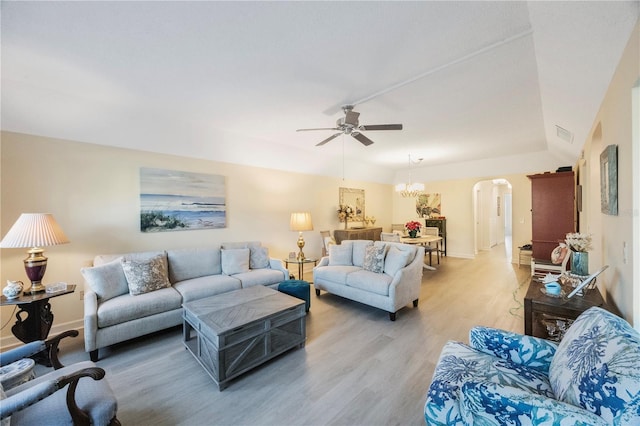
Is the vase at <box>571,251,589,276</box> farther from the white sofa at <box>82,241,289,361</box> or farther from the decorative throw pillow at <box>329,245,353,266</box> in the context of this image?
the white sofa at <box>82,241,289,361</box>

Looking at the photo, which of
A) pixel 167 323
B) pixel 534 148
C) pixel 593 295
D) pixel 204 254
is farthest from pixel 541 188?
pixel 167 323

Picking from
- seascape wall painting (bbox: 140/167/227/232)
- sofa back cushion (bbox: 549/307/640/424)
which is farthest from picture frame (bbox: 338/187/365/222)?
sofa back cushion (bbox: 549/307/640/424)

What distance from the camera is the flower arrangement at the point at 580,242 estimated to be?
231 centimetres

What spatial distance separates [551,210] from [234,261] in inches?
229

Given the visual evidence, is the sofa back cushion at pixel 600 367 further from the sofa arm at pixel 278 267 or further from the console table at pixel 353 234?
the console table at pixel 353 234

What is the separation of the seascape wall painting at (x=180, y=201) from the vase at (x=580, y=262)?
4565mm

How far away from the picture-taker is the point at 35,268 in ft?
7.98

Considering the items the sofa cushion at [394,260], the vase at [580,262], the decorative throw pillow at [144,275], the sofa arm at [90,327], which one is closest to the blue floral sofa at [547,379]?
the vase at [580,262]

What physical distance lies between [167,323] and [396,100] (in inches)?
149

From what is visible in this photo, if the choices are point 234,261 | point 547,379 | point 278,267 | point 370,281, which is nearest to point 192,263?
point 234,261

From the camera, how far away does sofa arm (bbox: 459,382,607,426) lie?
958mm

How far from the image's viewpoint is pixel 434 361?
92.8 inches

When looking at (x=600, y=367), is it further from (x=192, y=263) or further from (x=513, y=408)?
(x=192, y=263)

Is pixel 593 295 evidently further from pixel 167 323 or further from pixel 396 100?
pixel 167 323
